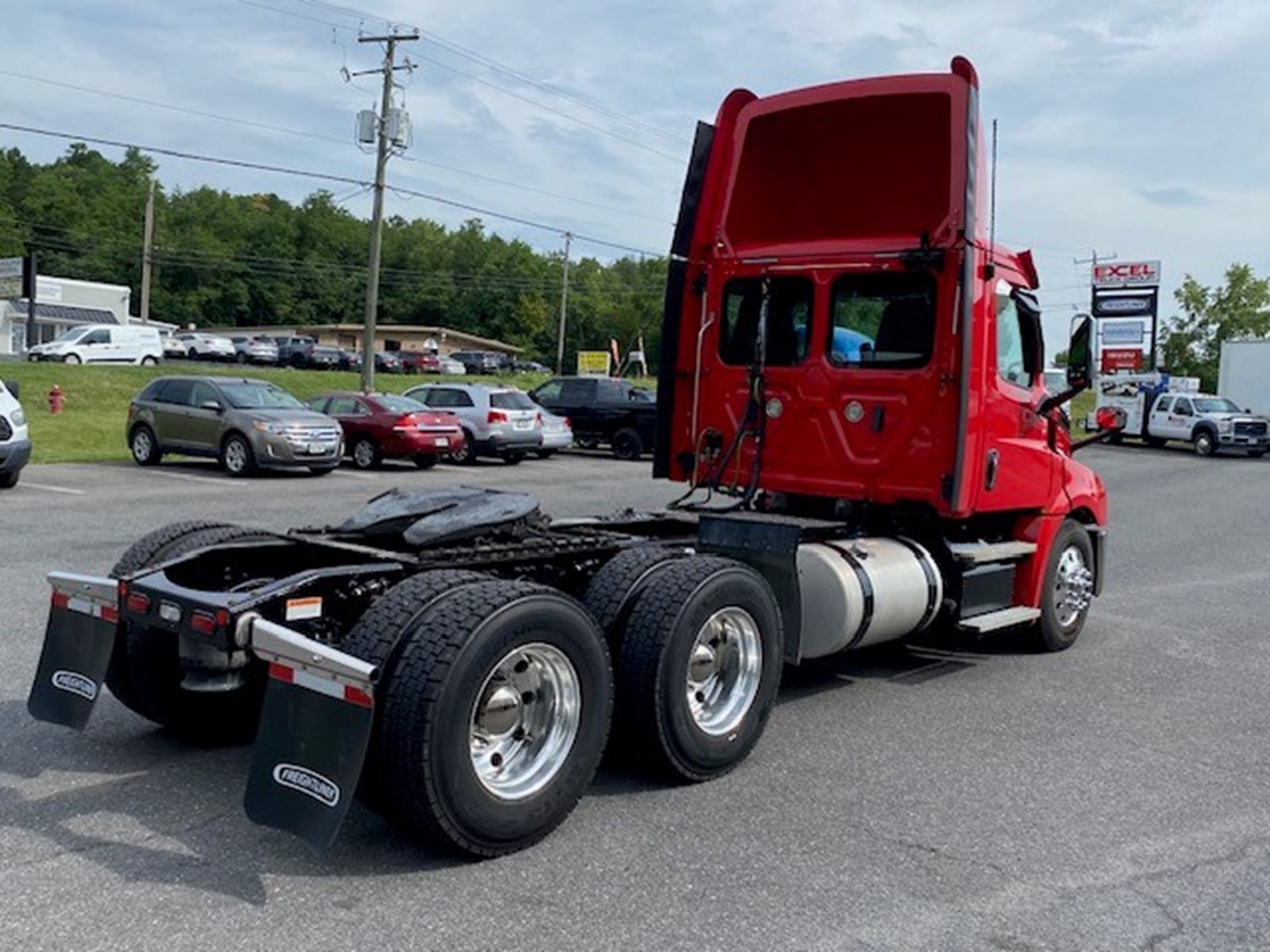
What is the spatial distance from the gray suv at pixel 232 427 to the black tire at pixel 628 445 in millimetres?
7204

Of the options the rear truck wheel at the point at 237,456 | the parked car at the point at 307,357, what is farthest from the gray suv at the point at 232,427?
the parked car at the point at 307,357

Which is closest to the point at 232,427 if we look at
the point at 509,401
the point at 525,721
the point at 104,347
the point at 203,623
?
the point at 509,401

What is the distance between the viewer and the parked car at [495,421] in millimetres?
23812

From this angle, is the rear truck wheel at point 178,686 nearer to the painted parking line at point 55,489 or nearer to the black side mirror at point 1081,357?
the black side mirror at point 1081,357

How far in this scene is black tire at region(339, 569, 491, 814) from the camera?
13.1 ft

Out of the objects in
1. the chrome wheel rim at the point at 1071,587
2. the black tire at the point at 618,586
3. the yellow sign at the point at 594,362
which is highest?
the yellow sign at the point at 594,362

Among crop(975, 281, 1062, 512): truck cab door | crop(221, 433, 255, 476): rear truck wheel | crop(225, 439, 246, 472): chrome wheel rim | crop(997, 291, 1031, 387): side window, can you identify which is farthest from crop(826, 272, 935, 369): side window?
crop(225, 439, 246, 472): chrome wheel rim

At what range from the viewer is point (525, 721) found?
447 cm

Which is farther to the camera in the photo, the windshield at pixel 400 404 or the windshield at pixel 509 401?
the windshield at pixel 509 401

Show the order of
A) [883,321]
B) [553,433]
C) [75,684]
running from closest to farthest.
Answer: [75,684], [883,321], [553,433]

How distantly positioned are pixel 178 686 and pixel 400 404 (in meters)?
18.0

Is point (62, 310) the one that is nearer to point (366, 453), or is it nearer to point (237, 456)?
point (366, 453)

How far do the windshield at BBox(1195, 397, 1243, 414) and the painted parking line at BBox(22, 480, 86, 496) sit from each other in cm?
3295

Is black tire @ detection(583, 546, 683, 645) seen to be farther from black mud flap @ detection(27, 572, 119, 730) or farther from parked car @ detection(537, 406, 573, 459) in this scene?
parked car @ detection(537, 406, 573, 459)
